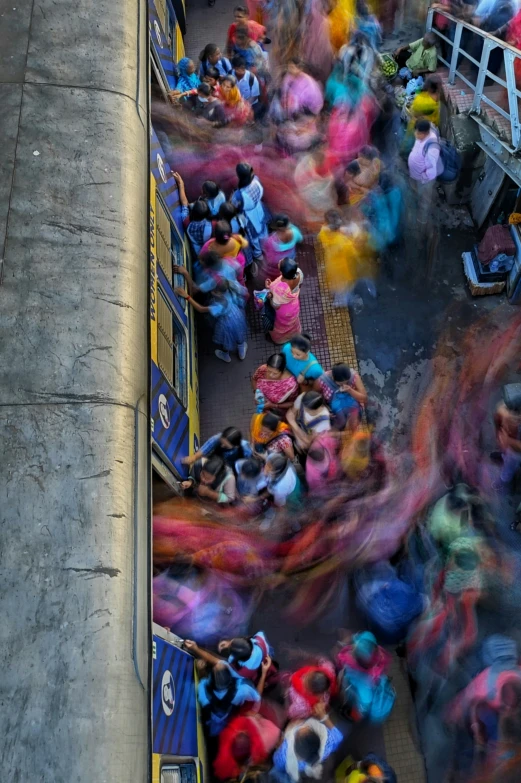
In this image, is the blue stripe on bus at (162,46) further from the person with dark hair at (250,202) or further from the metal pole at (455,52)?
the metal pole at (455,52)

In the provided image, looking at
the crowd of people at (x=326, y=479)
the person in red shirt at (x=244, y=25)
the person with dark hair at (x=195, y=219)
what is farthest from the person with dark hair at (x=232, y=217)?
the person in red shirt at (x=244, y=25)

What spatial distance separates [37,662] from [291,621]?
3367 mm

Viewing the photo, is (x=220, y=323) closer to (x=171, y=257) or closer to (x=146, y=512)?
(x=171, y=257)

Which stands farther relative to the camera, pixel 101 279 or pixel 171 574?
pixel 171 574

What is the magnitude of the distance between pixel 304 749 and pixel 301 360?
3.13 m

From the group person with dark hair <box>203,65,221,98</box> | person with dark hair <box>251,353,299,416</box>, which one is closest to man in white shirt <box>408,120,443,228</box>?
person with dark hair <box>203,65,221,98</box>

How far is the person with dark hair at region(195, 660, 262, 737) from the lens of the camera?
177 inches

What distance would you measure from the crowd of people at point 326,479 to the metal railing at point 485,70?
37 centimetres

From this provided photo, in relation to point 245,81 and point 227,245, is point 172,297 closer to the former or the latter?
point 227,245

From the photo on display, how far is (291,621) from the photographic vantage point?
18.7ft

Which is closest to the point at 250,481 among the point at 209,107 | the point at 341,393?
the point at 341,393

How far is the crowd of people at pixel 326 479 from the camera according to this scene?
181 inches

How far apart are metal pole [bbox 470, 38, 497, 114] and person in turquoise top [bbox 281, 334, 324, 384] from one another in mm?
3930

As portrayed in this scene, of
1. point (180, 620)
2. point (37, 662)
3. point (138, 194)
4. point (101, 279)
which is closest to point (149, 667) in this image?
point (37, 662)
